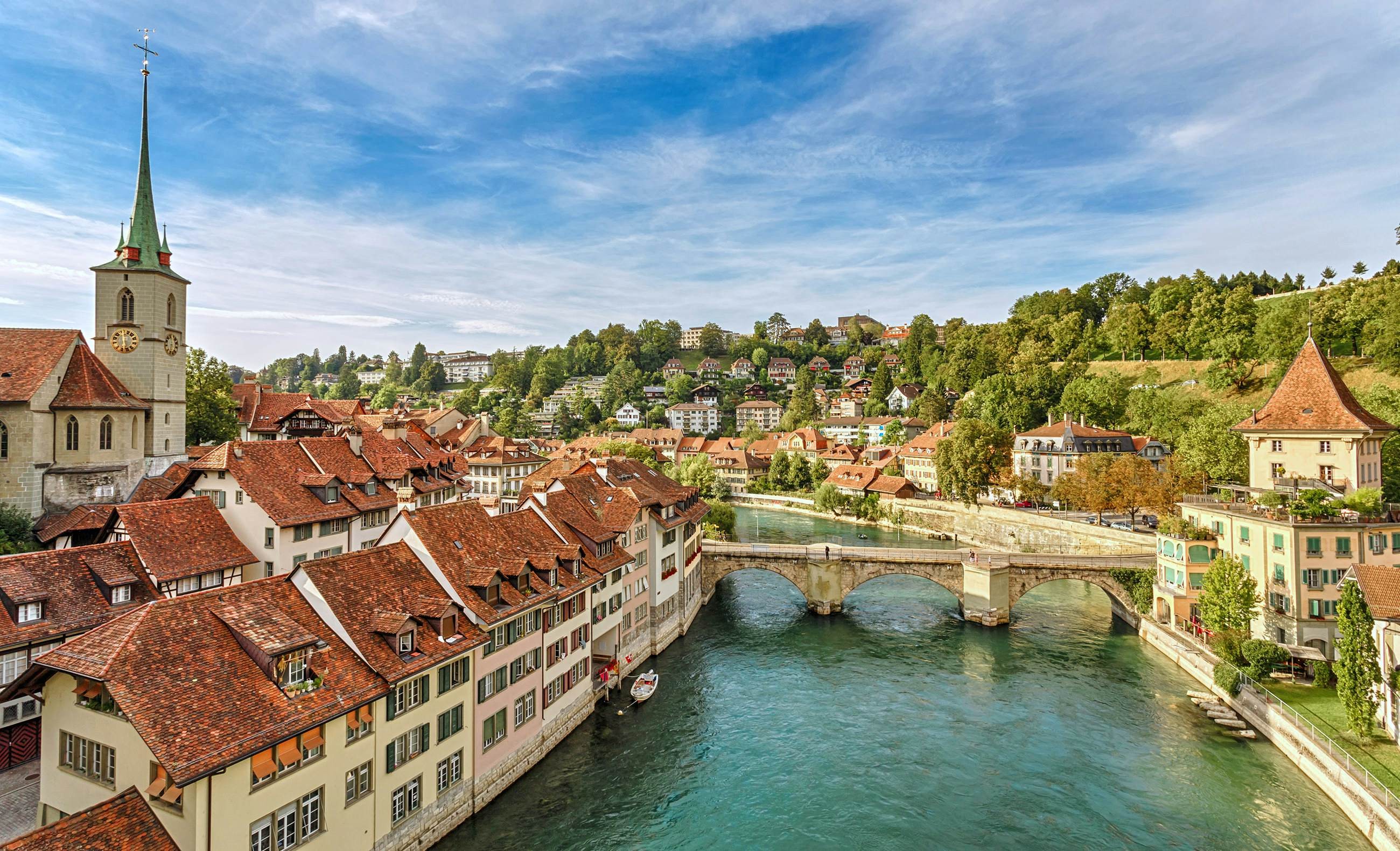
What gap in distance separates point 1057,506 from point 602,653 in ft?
184

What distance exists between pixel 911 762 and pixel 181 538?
1110 inches

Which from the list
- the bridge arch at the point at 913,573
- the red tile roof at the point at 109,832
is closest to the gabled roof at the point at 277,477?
the red tile roof at the point at 109,832

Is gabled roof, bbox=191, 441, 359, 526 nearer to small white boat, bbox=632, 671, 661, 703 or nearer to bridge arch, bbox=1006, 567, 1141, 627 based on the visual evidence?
small white boat, bbox=632, 671, 661, 703

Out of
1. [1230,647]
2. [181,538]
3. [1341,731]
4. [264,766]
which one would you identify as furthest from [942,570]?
[181,538]

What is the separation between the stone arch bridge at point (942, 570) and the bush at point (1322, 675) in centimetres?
1223

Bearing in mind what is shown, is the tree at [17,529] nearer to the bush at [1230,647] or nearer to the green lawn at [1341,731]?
the green lawn at [1341,731]

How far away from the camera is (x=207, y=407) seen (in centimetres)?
5219

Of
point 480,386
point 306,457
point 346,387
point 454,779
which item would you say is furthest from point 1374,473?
point 346,387

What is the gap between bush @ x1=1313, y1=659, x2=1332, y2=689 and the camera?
30.1 m

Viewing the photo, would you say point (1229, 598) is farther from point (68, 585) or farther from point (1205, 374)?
point (1205, 374)

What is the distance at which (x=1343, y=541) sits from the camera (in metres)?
33.0

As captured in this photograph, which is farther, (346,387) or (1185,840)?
(346,387)

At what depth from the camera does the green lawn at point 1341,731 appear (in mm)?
22797

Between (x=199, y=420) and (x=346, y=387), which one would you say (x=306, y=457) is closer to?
(x=199, y=420)
